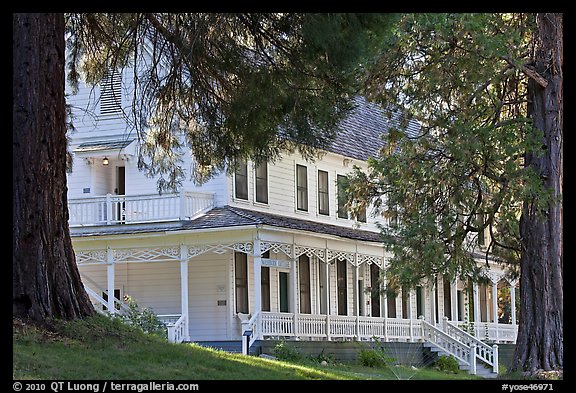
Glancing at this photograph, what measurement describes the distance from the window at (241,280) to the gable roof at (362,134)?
17.0ft

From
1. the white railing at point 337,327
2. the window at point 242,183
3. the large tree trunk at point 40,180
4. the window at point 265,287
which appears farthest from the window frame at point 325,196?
the large tree trunk at point 40,180

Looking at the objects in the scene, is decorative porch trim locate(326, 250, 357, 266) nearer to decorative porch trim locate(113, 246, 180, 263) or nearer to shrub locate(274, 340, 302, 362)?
shrub locate(274, 340, 302, 362)

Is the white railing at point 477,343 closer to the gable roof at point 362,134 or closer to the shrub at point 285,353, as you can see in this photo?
the gable roof at point 362,134

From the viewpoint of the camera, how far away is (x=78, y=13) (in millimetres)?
19438

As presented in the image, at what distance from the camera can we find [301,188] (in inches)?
1305

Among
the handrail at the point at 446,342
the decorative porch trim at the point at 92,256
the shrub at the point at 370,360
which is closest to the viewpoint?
the decorative porch trim at the point at 92,256

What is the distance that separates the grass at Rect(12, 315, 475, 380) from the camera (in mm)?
13492

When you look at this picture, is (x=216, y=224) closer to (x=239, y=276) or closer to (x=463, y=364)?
(x=239, y=276)

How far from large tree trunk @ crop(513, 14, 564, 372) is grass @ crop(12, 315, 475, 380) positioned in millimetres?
6907

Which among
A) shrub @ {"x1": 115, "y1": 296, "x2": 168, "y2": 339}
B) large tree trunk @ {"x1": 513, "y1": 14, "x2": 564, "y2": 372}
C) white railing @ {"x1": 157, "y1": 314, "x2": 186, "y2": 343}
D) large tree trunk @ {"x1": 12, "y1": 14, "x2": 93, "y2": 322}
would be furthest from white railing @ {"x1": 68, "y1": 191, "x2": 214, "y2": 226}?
large tree trunk @ {"x1": 12, "y1": 14, "x2": 93, "y2": 322}

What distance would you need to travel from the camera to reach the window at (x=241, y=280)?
29.7 metres
